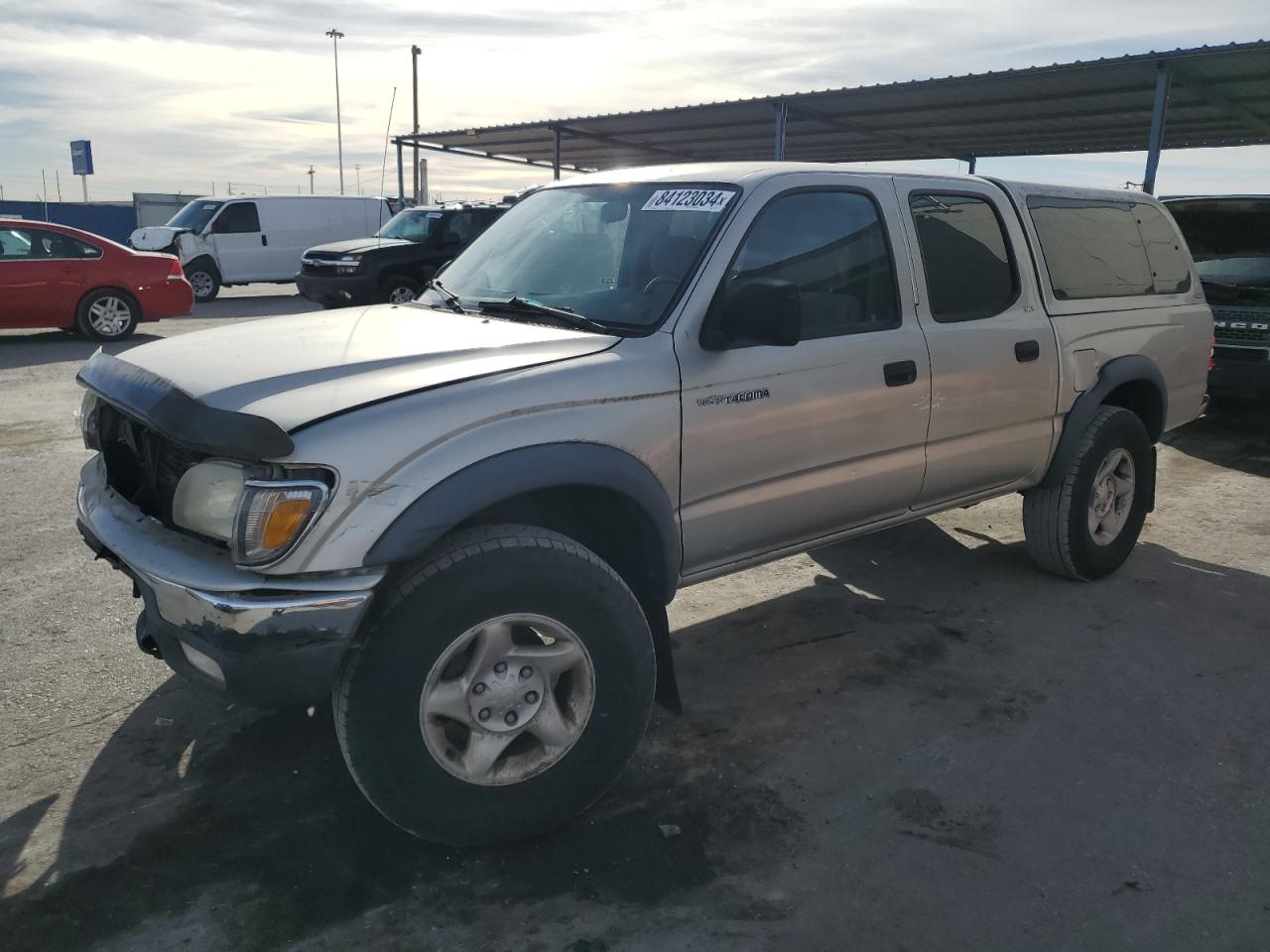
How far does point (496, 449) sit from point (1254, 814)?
2.49 metres

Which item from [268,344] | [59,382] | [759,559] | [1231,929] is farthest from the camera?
[59,382]

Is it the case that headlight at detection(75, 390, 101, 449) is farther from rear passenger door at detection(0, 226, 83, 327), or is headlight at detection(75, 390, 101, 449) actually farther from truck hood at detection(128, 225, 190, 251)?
truck hood at detection(128, 225, 190, 251)

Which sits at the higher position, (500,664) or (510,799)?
(500,664)

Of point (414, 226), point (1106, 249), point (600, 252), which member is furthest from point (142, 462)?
point (414, 226)

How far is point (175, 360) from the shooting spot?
3.01m

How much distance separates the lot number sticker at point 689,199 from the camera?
3.39 meters

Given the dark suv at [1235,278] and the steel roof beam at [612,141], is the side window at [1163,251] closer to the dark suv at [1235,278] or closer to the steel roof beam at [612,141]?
the dark suv at [1235,278]

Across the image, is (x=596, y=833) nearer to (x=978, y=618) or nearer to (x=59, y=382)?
(x=978, y=618)

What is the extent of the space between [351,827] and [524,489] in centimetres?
111

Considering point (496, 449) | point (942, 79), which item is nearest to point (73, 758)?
point (496, 449)

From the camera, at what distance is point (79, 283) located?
12.4m

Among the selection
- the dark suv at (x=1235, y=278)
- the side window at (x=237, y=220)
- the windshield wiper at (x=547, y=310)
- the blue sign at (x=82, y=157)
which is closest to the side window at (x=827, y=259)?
the windshield wiper at (x=547, y=310)

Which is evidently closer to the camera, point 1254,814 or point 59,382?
point 1254,814

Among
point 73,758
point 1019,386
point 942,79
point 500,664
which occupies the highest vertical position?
point 942,79
